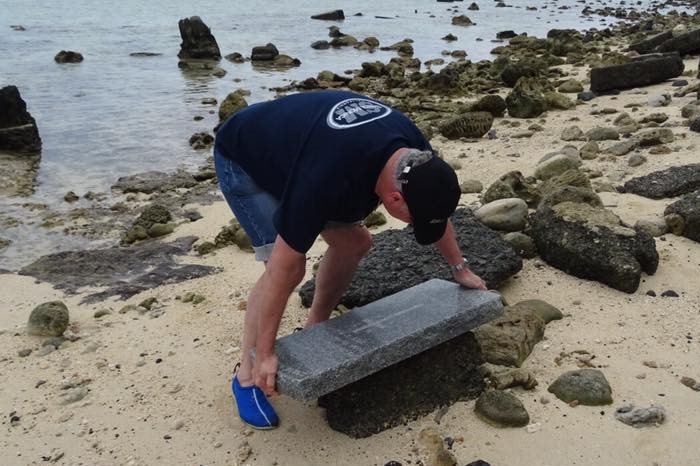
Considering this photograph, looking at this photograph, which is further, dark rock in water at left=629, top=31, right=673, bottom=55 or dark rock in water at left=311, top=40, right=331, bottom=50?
dark rock in water at left=311, top=40, right=331, bottom=50

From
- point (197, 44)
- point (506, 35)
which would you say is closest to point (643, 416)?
point (197, 44)

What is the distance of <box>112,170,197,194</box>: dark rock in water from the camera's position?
28.7 feet

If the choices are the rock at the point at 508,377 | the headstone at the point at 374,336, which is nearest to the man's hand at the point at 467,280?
the headstone at the point at 374,336

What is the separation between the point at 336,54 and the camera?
2298cm

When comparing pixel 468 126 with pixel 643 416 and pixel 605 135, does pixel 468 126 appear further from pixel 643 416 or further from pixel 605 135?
pixel 643 416

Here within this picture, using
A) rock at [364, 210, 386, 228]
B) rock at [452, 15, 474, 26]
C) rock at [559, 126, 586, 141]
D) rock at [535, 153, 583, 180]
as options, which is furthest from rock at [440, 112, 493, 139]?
rock at [452, 15, 474, 26]

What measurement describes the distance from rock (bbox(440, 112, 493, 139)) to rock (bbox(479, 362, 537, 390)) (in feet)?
20.1

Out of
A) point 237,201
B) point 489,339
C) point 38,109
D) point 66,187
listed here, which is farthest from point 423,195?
point 38,109

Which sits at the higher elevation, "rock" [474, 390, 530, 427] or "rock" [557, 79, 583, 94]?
"rock" [474, 390, 530, 427]

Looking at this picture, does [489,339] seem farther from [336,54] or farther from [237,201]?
[336,54]

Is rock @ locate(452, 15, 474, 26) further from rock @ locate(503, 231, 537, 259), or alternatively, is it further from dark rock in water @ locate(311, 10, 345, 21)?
rock @ locate(503, 231, 537, 259)

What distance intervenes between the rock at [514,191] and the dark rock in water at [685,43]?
10.1 m

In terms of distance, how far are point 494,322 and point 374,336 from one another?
0.90 m

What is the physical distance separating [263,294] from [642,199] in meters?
3.80
